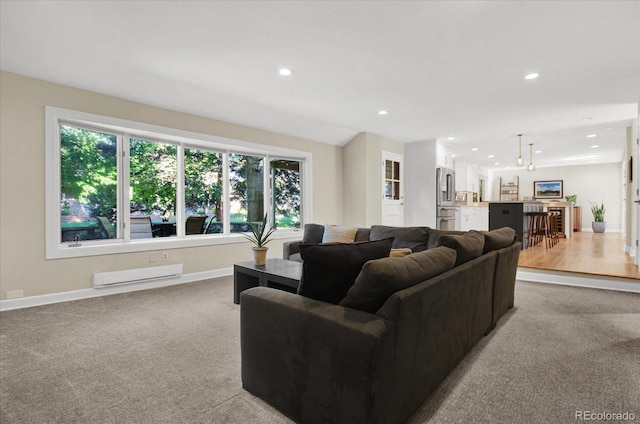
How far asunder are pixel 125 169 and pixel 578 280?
19.3 ft

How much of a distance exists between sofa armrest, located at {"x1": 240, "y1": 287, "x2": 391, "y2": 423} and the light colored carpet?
0.51ft

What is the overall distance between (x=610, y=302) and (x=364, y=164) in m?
4.11

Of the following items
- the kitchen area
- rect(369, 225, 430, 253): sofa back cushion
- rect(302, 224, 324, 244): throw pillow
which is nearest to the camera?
rect(369, 225, 430, 253): sofa back cushion

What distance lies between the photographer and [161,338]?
2555 mm

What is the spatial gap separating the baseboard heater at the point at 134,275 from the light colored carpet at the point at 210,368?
0.46 metres

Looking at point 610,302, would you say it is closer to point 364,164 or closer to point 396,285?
point 396,285

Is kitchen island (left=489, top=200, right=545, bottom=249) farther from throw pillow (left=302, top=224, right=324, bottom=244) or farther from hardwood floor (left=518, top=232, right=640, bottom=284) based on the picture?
throw pillow (left=302, top=224, right=324, bottom=244)

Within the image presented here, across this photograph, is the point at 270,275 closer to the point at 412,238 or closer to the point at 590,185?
the point at 412,238

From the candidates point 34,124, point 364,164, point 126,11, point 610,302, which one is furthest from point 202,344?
point 364,164

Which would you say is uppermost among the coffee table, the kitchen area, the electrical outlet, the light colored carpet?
the kitchen area

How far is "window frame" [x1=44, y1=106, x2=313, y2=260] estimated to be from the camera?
137 inches

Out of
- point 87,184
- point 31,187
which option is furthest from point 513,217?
point 31,187

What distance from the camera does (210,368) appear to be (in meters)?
2.07

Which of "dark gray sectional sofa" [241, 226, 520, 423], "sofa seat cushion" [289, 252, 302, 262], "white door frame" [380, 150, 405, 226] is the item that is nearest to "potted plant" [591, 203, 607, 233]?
"white door frame" [380, 150, 405, 226]
